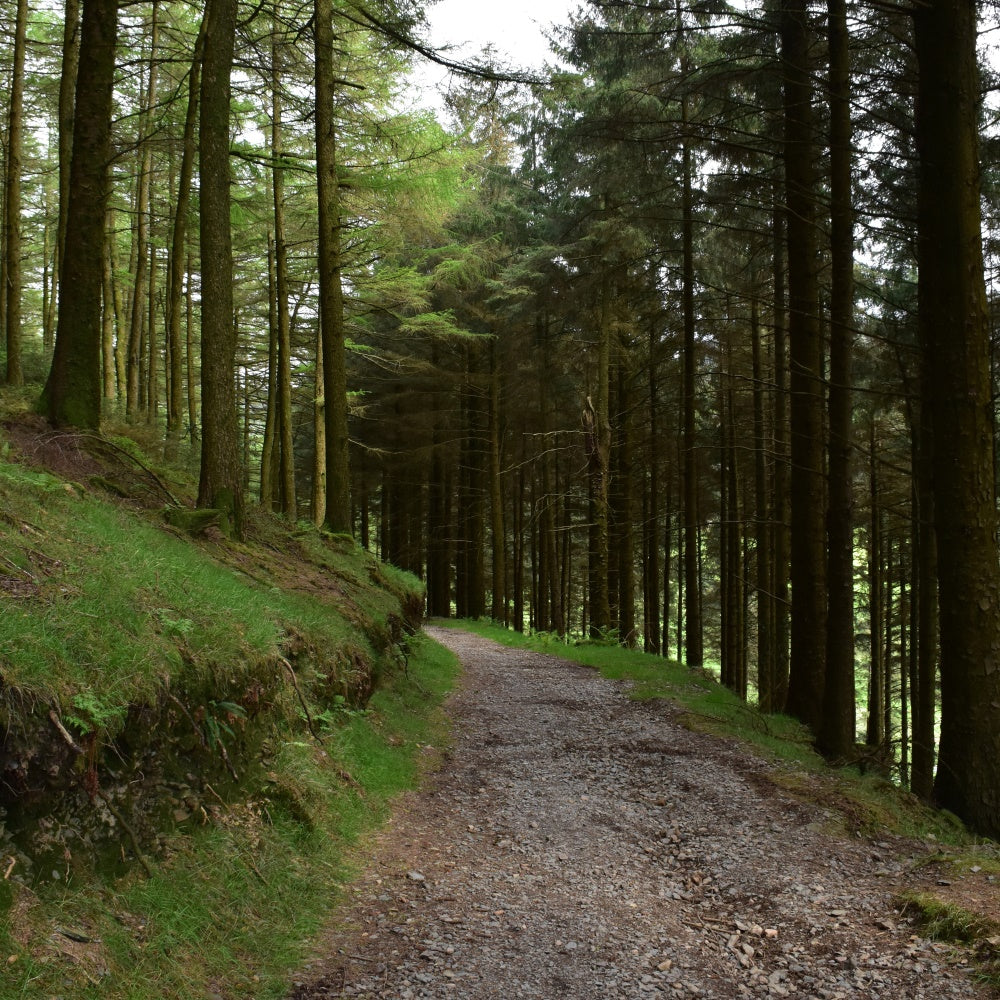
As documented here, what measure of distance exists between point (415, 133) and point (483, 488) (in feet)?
44.6

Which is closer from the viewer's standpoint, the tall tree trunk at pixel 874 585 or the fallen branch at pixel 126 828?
the fallen branch at pixel 126 828

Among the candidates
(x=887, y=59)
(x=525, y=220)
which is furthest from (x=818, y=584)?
(x=525, y=220)

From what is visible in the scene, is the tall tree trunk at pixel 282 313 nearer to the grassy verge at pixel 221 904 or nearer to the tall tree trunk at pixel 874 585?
the grassy verge at pixel 221 904

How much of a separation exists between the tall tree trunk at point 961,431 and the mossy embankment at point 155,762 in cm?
476

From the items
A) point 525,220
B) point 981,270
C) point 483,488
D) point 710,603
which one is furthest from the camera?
point 710,603

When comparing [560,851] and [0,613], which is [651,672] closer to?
[560,851]

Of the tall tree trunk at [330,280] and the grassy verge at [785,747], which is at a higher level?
the tall tree trunk at [330,280]

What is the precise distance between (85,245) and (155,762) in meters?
6.66

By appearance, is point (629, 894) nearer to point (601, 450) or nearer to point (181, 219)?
point (601, 450)

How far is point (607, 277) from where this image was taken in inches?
583

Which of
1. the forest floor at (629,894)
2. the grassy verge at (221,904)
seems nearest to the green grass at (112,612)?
the grassy verge at (221,904)

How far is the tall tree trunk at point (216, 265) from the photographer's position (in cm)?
777

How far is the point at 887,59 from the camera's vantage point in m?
9.59

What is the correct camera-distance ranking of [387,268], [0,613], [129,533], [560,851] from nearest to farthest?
[0,613], [560,851], [129,533], [387,268]
